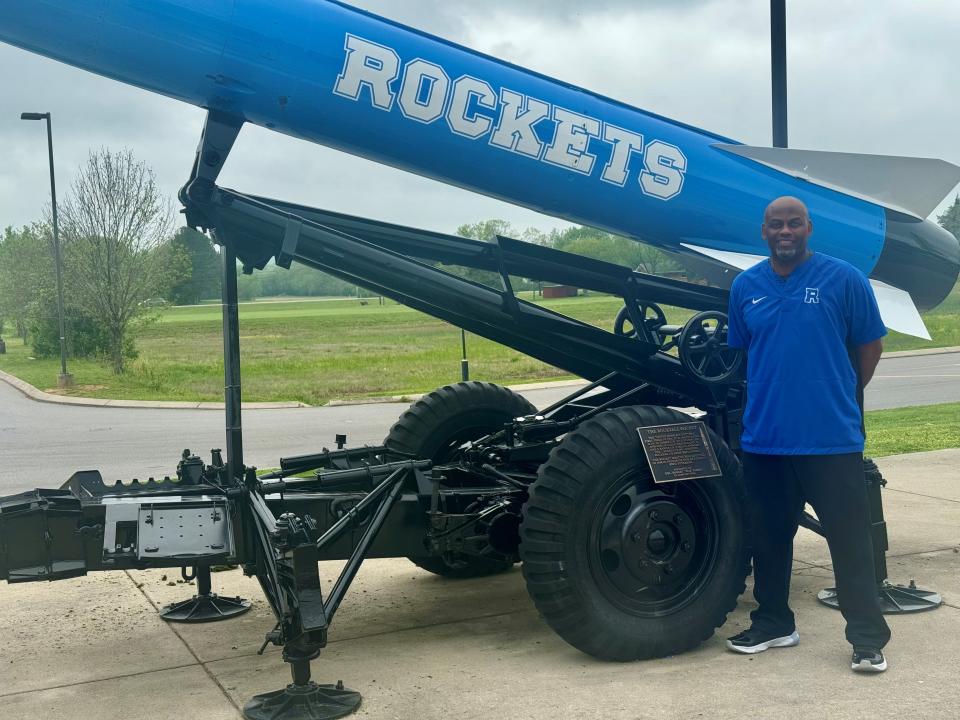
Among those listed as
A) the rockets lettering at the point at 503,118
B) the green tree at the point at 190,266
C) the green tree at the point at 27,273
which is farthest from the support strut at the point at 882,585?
the green tree at the point at 27,273

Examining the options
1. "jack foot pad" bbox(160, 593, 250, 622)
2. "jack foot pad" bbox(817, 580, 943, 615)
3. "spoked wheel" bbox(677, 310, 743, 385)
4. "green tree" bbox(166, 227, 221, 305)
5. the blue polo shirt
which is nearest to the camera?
the blue polo shirt

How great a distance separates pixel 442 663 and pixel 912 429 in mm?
9349

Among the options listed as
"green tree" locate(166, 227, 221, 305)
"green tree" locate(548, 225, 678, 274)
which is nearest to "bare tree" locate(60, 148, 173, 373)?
"green tree" locate(166, 227, 221, 305)

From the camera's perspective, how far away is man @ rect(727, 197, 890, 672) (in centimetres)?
452

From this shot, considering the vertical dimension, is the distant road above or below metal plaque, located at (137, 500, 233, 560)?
below

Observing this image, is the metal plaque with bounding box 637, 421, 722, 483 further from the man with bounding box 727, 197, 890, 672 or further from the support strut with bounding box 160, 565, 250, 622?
the support strut with bounding box 160, 565, 250, 622

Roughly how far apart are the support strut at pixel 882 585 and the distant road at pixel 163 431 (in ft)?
Result: 24.7

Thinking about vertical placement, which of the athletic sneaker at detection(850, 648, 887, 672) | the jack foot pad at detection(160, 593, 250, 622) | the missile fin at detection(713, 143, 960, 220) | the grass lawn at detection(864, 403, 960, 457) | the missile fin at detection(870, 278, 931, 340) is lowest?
the jack foot pad at detection(160, 593, 250, 622)

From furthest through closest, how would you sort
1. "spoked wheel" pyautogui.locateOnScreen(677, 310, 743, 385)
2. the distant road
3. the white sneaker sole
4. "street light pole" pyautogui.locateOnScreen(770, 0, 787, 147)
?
the distant road → "street light pole" pyautogui.locateOnScreen(770, 0, 787, 147) → "spoked wheel" pyautogui.locateOnScreen(677, 310, 743, 385) → the white sneaker sole

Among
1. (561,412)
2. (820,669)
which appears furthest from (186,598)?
(820,669)

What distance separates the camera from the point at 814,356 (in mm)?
4527

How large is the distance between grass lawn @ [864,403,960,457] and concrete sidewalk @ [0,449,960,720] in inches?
184

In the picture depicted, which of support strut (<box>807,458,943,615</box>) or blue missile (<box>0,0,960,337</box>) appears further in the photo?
support strut (<box>807,458,943,615</box>)

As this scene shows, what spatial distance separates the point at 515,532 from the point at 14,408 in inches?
716
